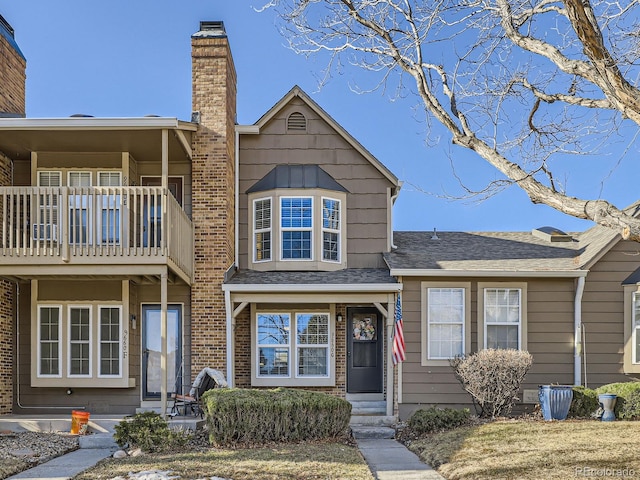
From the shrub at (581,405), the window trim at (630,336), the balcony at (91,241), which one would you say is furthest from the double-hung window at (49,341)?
the window trim at (630,336)

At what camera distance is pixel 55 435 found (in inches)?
494

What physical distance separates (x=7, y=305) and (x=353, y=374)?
682cm

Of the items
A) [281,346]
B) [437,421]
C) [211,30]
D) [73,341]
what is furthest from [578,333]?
[73,341]

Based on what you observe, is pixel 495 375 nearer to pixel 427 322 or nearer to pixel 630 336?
pixel 427 322

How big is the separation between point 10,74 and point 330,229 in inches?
278

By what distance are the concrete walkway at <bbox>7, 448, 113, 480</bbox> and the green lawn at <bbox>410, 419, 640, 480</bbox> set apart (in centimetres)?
450

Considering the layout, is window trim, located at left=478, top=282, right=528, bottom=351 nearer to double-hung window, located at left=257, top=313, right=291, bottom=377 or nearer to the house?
the house

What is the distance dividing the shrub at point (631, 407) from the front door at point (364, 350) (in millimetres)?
4542

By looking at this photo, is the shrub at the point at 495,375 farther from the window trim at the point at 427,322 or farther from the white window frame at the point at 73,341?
the white window frame at the point at 73,341

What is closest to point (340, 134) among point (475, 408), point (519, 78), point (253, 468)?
point (475, 408)

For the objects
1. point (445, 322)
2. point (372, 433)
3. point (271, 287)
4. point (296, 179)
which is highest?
point (296, 179)

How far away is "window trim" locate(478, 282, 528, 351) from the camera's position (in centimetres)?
1444

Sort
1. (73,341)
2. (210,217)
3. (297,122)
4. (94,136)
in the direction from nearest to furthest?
(94,136)
(210,217)
(73,341)
(297,122)

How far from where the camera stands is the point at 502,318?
14.5 m
